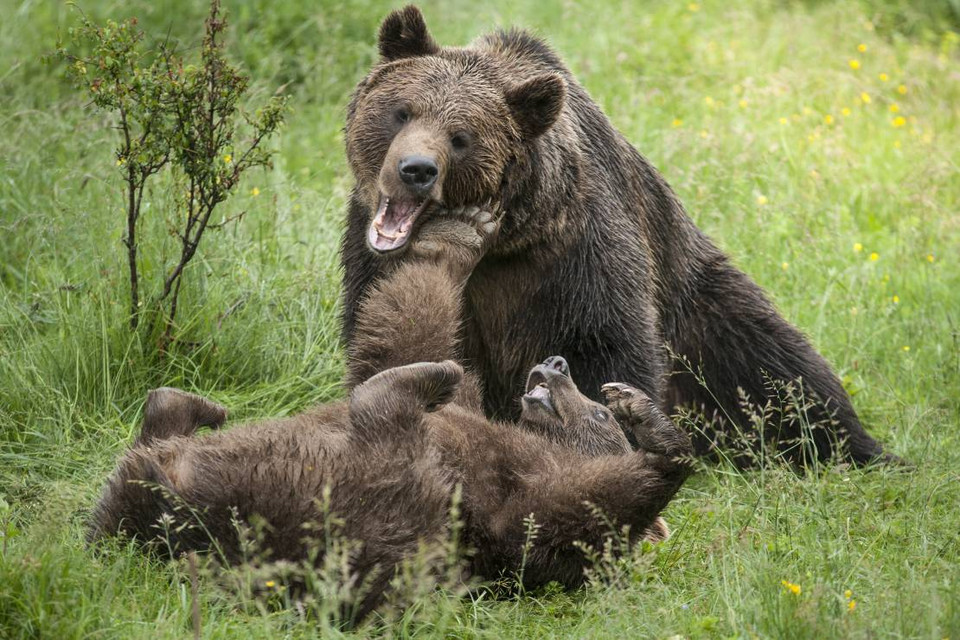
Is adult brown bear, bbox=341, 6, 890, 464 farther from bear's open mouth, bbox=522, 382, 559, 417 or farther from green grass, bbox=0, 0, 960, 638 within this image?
green grass, bbox=0, 0, 960, 638

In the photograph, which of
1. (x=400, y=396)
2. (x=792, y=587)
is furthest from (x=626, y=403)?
(x=792, y=587)

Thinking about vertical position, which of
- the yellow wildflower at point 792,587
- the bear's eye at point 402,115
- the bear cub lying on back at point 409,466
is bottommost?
the yellow wildflower at point 792,587

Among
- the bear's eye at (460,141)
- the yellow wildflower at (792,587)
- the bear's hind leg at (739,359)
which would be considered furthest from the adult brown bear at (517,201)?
the yellow wildflower at (792,587)

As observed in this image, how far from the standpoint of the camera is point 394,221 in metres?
5.46

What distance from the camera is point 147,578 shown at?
4262 mm

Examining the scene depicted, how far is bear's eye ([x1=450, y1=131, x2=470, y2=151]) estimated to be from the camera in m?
5.45

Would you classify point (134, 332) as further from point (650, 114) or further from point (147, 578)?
point (650, 114)

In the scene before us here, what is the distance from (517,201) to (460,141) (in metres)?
0.40

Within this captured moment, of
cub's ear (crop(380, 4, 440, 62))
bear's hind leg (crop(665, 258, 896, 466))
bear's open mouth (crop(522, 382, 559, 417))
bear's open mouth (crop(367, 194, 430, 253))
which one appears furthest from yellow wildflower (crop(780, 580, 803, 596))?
cub's ear (crop(380, 4, 440, 62))

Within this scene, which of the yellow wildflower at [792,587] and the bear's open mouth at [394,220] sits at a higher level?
the bear's open mouth at [394,220]

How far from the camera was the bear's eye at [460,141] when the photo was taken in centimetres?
→ 545

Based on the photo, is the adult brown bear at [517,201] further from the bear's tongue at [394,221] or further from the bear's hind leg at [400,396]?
the bear's hind leg at [400,396]

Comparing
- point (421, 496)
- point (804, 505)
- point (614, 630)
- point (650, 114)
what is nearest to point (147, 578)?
point (421, 496)

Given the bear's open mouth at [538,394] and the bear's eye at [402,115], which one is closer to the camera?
the bear's open mouth at [538,394]
